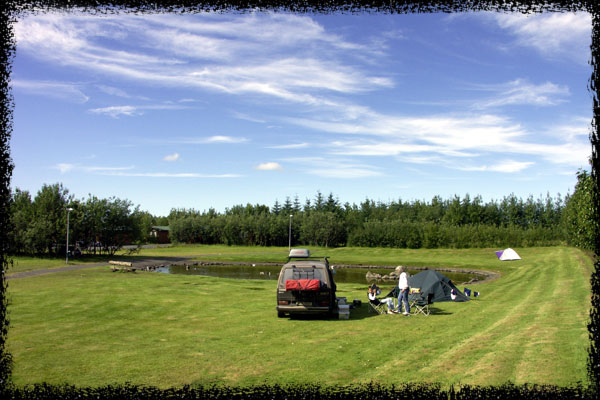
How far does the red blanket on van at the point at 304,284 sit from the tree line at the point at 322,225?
34973 millimetres

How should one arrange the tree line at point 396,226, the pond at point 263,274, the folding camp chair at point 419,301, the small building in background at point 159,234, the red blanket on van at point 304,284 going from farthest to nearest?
1. the small building in background at point 159,234
2. the tree line at point 396,226
3. the pond at point 263,274
4. the folding camp chair at point 419,301
5. the red blanket on van at point 304,284

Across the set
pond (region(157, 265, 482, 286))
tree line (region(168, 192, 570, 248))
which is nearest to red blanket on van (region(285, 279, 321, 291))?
pond (region(157, 265, 482, 286))

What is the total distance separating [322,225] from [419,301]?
73404 millimetres

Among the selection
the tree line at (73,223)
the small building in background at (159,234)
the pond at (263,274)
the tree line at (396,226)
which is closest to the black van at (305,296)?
the pond at (263,274)

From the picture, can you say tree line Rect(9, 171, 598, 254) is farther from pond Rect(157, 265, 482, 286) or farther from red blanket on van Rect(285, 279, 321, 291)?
red blanket on van Rect(285, 279, 321, 291)

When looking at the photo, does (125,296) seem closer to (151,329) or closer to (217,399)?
(151,329)

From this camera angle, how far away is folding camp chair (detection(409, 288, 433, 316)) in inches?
592

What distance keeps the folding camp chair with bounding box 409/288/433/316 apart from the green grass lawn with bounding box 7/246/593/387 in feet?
2.25

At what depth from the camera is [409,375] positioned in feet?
21.8

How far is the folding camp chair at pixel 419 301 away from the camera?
15.0 meters

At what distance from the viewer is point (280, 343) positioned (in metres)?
9.76

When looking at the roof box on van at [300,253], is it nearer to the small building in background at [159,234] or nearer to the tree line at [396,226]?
the tree line at [396,226]

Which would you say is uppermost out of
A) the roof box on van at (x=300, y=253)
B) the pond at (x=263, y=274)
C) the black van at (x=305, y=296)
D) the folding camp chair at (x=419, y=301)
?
the roof box on van at (x=300, y=253)

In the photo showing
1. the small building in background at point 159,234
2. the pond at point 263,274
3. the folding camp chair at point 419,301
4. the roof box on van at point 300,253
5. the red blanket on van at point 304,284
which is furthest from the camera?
the small building in background at point 159,234
